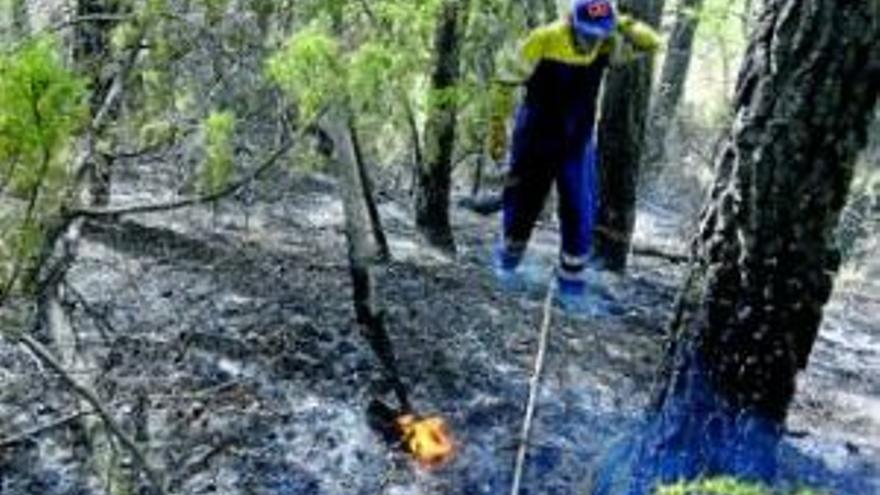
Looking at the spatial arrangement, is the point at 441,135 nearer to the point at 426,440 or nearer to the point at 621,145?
the point at 621,145

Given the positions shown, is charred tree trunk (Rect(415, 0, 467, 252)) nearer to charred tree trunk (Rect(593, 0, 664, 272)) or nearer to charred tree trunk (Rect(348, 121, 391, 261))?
charred tree trunk (Rect(348, 121, 391, 261))

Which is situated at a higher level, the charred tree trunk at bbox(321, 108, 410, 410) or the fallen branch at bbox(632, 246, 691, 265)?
the charred tree trunk at bbox(321, 108, 410, 410)

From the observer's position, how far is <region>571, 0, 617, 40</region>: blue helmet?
6.63 meters

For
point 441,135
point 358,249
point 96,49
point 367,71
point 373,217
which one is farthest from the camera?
point 441,135

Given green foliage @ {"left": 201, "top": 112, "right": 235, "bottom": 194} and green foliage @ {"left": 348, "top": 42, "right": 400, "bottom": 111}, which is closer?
green foliage @ {"left": 348, "top": 42, "right": 400, "bottom": 111}

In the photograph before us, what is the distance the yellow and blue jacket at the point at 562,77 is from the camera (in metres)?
6.87

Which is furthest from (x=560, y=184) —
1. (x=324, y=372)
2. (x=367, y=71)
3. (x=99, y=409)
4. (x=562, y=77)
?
(x=99, y=409)

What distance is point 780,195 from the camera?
4.29 metres

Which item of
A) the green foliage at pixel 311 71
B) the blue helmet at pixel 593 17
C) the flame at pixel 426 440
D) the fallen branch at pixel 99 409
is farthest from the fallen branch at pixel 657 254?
the fallen branch at pixel 99 409

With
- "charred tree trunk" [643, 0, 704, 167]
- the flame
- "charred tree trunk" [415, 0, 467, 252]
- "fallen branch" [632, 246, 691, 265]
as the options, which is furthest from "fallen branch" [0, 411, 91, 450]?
"charred tree trunk" [643, 0, 704, 167]

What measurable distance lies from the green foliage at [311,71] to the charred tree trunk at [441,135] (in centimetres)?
257

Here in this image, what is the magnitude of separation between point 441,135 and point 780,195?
4.18 meters

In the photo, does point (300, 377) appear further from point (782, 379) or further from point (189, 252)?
point (782, 379)

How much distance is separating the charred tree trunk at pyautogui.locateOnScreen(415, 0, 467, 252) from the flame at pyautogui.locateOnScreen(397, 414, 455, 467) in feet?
8.34
